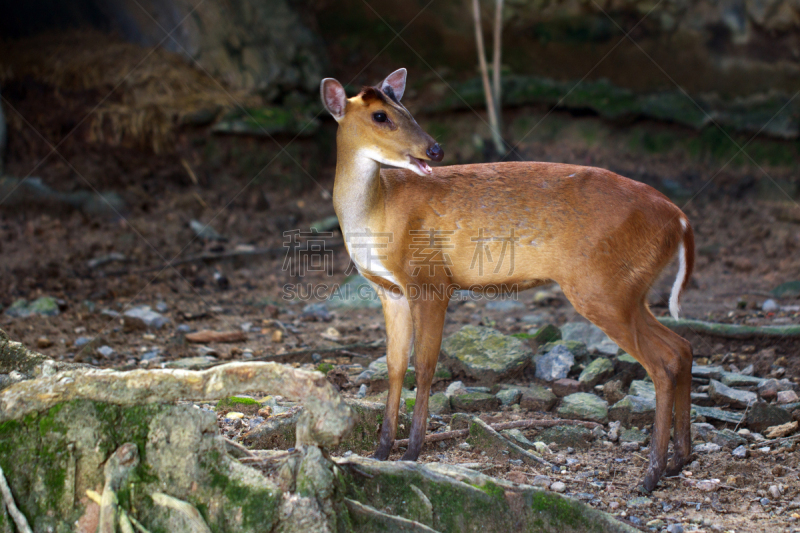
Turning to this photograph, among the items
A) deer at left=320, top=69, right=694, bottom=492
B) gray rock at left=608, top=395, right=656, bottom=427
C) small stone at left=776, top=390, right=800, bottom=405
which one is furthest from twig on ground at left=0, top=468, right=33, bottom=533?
small stone at left=776, top=390, right=800, bottom=405

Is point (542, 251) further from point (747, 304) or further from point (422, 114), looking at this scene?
point (422, 114)

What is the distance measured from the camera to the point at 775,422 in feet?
13.3

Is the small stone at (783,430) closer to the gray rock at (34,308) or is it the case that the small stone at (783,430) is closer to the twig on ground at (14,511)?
the twig on ground at (14,511)

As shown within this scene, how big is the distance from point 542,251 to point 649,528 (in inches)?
56.6

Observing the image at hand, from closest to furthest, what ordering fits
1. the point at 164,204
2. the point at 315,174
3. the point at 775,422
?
the point at 775,422, the point at 164,204, the point at 315,174

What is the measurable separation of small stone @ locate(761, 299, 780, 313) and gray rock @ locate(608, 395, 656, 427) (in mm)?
2793

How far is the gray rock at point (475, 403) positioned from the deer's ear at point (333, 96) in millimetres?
1833

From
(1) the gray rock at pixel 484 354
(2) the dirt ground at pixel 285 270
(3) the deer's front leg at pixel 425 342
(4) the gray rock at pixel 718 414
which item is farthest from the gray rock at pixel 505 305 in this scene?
(3) the deer's front leg at pixel 425 342

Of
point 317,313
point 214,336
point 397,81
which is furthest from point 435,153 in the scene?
point 317,313

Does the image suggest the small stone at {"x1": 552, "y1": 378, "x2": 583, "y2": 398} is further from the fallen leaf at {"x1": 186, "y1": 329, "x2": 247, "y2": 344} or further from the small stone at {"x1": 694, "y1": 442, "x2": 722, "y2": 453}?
the fallen leaf at {"x1": 186, "y1": 329, "x2": 247, "y2": 344}

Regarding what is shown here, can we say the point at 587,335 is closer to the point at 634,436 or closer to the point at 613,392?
the point at 613,392

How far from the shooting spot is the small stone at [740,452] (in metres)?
3.73

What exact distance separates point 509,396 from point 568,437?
622mm

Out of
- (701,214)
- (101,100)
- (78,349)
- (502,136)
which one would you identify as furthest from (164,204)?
(701,214)
